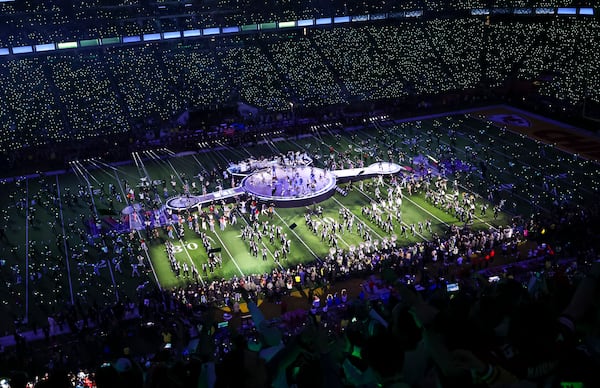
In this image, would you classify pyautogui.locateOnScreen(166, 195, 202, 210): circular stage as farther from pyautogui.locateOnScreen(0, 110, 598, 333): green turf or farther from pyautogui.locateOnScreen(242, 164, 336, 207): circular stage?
pyautogui.locateOnScreen(242, 164, 336, 207): circular stage

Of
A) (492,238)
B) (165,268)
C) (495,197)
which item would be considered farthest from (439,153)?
(165,268)

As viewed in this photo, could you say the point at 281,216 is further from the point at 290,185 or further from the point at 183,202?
the point at 183,202

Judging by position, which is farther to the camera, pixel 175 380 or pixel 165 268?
pixel 165 268

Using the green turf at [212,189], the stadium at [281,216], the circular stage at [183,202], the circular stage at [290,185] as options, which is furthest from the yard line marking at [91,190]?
the circular stage at [290,185]

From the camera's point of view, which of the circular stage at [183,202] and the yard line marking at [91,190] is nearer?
the yard line marking at [91,190]

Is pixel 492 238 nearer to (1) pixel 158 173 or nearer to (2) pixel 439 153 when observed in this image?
(2) pixel 439 153

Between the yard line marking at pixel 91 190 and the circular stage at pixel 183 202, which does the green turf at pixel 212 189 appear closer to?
the yard line marking at pixel 91 190

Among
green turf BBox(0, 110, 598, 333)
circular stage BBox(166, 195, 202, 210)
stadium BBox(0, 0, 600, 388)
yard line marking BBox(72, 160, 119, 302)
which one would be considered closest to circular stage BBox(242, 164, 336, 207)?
stadium BBox(0, 0, 600, 388)
